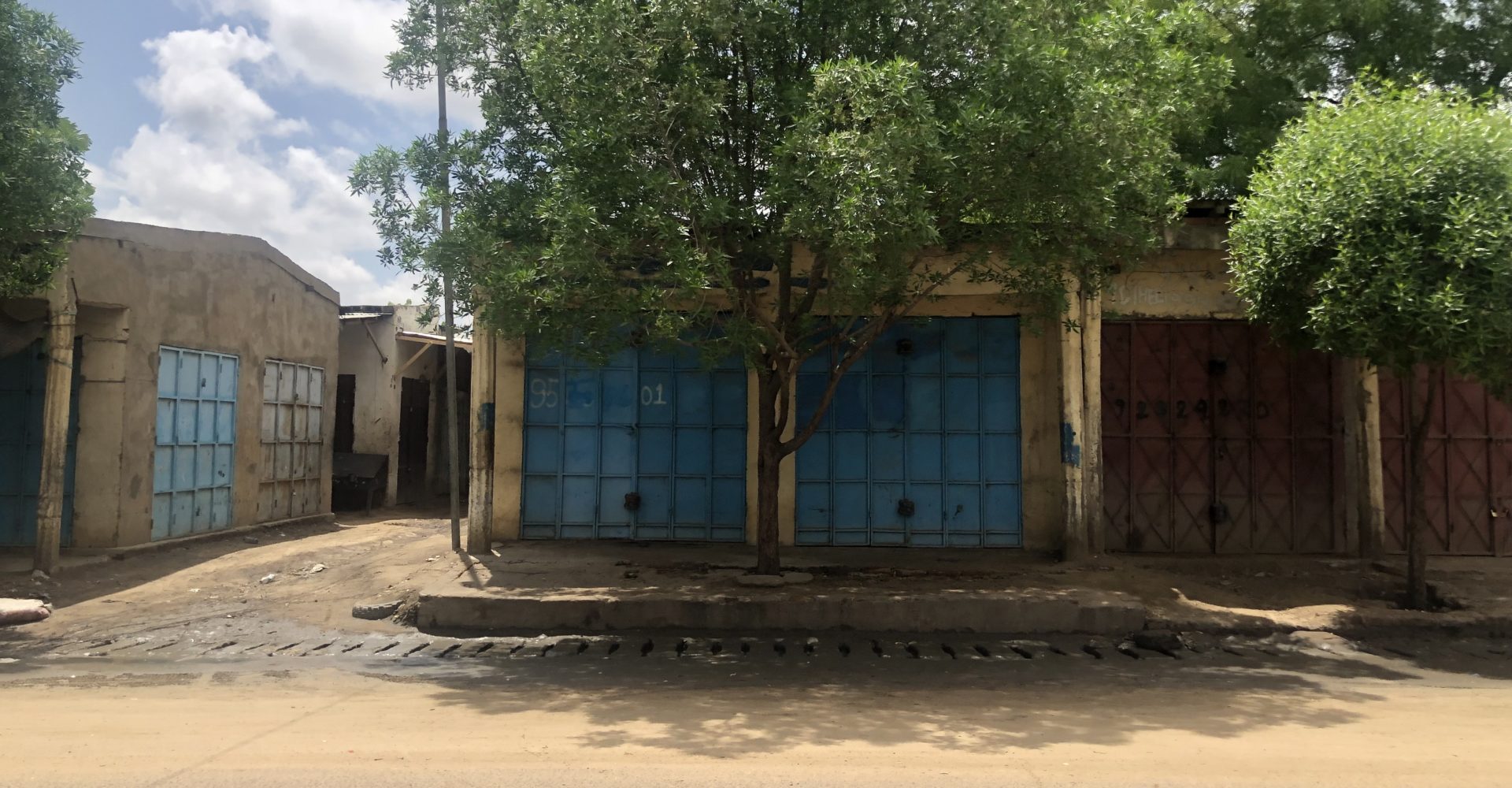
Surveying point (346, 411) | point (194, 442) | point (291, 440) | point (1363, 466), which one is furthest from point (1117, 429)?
point (346, 411)

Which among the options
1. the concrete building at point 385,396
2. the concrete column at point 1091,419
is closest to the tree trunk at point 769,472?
the concrete column at point 1091,419

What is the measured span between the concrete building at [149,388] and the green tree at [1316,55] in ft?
41.6

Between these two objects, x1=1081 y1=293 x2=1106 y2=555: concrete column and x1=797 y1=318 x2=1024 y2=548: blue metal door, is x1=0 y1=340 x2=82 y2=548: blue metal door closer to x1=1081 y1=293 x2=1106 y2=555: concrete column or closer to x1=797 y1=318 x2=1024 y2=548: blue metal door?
x1=797 y1=318 x2=1024 y2=548: blue metal door

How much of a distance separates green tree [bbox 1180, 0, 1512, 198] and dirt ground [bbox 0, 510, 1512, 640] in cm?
446

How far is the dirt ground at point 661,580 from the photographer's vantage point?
28.5 ft

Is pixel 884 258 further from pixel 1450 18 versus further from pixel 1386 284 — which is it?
pixel 1450 18

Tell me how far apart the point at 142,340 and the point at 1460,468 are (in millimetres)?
16479

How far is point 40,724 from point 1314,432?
1279 cm

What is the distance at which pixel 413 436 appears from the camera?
721 inches

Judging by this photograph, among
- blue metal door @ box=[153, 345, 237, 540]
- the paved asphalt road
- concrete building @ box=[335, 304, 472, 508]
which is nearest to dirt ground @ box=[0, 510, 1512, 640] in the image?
blue metal door @ box=[153, 345, 237, 540]

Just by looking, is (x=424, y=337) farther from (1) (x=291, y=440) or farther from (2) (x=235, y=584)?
(2) (x=235, y=584)

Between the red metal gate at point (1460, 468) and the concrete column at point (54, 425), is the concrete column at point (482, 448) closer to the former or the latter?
the concrete column at point (54, 425)

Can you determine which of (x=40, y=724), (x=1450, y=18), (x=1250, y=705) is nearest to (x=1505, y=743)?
(x=1250, y=705)

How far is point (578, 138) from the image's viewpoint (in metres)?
7.14
